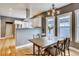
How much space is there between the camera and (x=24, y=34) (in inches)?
91.7

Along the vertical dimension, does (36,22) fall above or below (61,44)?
above

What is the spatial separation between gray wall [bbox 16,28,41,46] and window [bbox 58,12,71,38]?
19.1 inches

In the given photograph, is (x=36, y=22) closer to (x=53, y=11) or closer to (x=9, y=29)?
(x=53, y=11)

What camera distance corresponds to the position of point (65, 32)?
237 centimetres

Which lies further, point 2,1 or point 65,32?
point 65,32

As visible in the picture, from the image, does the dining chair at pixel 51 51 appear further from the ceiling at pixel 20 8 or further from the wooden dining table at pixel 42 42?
the ceiling at pixel 20 8

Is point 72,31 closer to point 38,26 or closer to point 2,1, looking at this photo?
point 38,26

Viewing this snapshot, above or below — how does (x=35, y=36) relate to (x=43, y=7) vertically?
below

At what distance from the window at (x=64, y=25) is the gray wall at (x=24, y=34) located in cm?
49

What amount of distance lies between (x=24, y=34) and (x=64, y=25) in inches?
34.9

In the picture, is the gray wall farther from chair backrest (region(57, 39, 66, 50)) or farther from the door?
chair backrest (region(57, 39, 66, 50))

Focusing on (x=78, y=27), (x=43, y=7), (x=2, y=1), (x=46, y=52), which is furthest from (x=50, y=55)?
(x=2, y=1)

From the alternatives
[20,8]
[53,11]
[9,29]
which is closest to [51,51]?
[53,11]

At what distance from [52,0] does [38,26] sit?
62 cm
